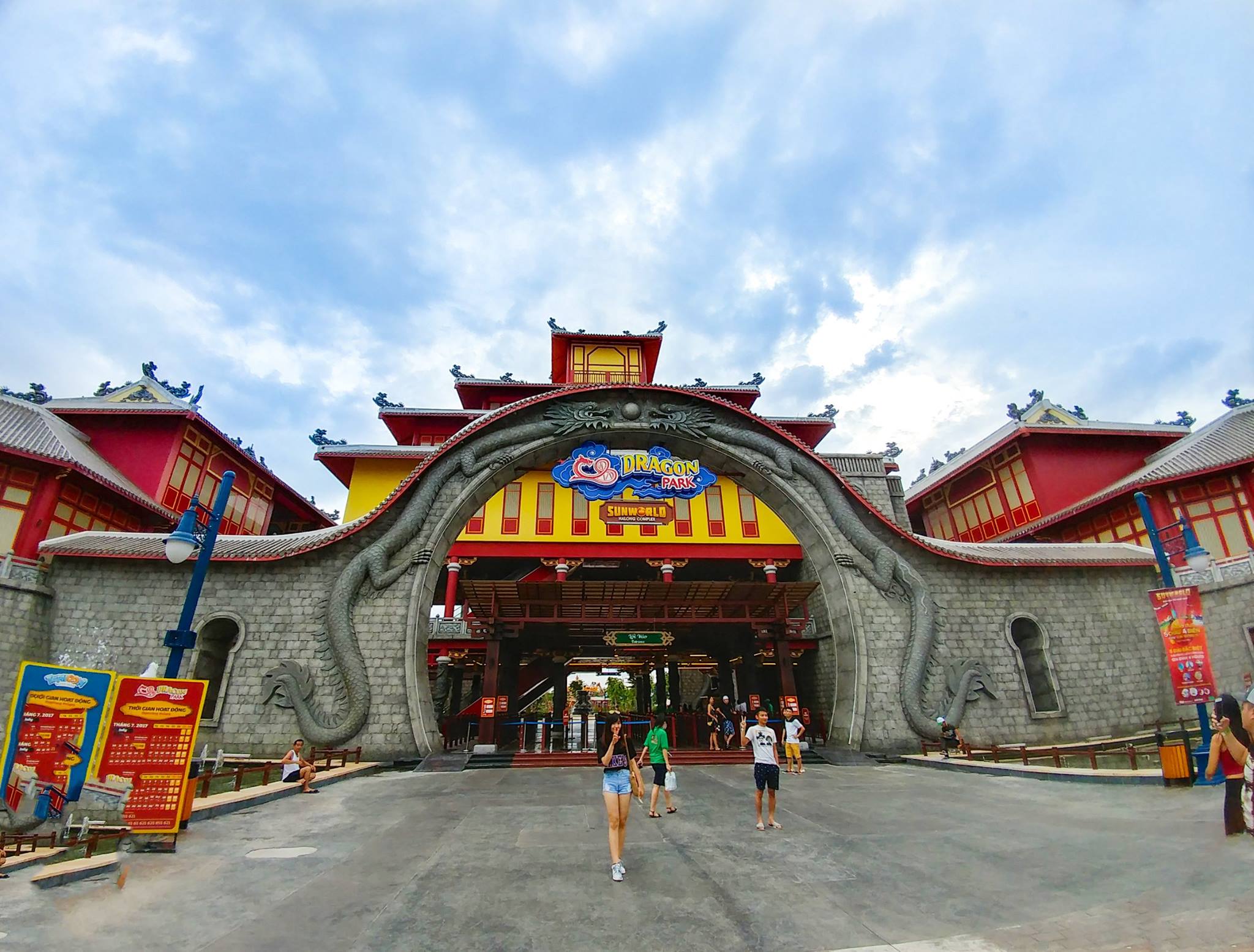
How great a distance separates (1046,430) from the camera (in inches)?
1013

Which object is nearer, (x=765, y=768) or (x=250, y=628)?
(x=765, y=768)

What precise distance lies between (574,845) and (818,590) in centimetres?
2012

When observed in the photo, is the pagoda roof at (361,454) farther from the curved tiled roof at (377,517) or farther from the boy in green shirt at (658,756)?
the boy in green shirt at (658,756)

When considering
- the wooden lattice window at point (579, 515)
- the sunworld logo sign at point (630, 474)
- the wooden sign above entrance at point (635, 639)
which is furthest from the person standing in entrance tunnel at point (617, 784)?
the wooden lattice window at point (579, 515)

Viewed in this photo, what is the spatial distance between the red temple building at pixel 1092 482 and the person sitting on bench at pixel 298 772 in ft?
86.0

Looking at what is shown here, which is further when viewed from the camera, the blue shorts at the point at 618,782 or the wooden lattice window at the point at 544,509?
the wooden lattice window at the point at 544,509

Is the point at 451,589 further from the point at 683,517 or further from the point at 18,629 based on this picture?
the point at 18,629

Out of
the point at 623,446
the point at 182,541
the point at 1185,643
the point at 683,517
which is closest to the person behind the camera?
the point at 182,541

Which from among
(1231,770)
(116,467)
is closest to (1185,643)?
(1231,770)

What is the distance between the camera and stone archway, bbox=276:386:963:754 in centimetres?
1634

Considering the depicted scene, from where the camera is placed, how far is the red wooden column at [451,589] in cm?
2366

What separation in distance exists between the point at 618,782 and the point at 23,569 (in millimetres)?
19066

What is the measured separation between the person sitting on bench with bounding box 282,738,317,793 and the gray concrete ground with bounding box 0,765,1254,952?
2.20 meters

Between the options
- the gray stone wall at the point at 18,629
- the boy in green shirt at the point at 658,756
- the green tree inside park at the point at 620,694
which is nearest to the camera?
the boy in green shirt at the point at 658,756
